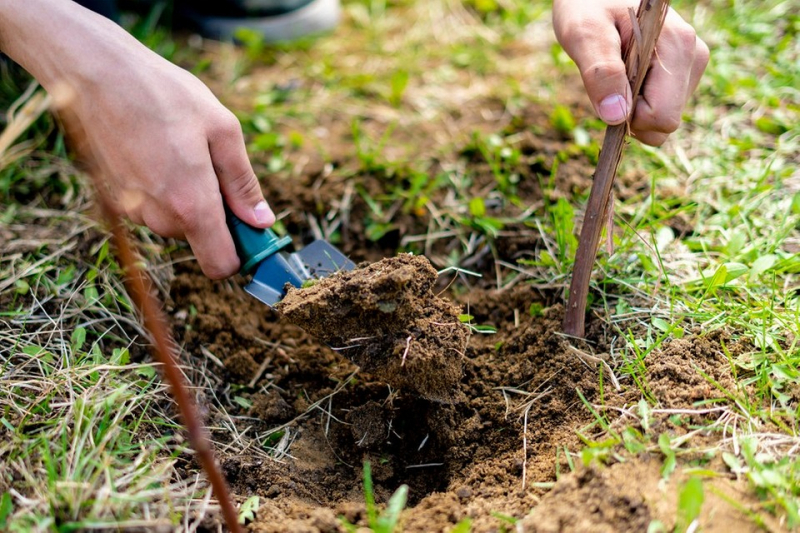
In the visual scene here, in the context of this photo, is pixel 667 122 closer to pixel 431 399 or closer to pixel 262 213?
pixel 431 399

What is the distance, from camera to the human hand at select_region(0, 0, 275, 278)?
1.64m

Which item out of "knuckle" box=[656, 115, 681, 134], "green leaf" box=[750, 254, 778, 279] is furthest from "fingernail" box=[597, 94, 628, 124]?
"green leaf" box=[750, 254, 778, 279]

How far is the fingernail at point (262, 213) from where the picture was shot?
1.87m

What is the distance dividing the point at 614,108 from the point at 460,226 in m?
0.91

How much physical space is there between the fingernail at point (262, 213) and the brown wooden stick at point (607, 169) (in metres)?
0.86

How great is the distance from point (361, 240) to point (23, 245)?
1118 millimetres

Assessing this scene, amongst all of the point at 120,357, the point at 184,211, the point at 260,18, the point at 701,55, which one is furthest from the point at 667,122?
the point at 260,18

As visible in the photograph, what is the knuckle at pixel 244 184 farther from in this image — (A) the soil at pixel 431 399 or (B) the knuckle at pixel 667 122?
(B) the knuckle at pixel 667 122

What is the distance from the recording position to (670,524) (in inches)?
54.5

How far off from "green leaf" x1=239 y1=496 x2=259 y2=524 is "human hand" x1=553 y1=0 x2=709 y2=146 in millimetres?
1250

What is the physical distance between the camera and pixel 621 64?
5.17ft

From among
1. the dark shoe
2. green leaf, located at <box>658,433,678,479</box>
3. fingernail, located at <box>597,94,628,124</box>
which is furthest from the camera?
the dark shoe

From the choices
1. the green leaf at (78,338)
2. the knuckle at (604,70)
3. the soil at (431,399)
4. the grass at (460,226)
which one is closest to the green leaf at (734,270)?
the grass at (460,226)

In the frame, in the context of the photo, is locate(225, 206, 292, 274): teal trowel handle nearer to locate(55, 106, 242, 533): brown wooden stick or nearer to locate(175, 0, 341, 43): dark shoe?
locate(55, 106, 242, 533): brown wooden stick
